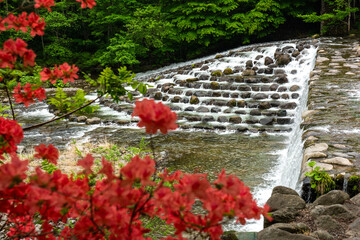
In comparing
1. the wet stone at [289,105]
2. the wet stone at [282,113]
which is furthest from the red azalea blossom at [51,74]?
the wet stone at [289,105]

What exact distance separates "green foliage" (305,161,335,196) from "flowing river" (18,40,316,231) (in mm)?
714

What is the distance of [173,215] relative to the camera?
1.32m

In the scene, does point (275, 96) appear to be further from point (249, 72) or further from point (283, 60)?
point (283, 60)

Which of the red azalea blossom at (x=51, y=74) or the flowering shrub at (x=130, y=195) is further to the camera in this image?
the red azalea blossom at (x=51, y=74)

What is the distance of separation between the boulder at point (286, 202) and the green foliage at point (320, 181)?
334 millimetres

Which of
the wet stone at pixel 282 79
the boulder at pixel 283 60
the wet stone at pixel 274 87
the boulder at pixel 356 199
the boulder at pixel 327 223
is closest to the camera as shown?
the boulder at pixel 327 223

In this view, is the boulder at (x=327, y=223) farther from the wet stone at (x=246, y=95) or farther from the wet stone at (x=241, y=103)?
the wet stone at (x=246, y=95)

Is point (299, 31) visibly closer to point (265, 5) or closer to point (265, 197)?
point (265, 5)

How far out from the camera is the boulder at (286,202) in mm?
3311

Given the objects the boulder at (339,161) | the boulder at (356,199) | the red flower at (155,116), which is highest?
the red flower at (155,116)

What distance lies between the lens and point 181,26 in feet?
55.2

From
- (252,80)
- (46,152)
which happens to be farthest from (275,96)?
(46,152)

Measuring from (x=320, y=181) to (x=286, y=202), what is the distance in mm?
514

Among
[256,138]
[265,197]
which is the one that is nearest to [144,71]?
[256,138]
